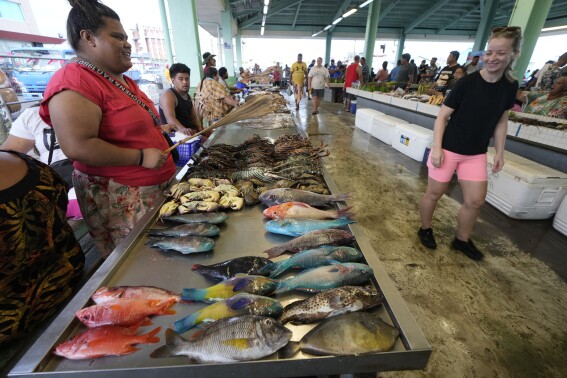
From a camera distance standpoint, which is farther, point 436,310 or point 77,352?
point 436,310

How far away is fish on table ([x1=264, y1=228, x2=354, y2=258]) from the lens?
1338 millimetres

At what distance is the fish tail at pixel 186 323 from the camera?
3.08 ft

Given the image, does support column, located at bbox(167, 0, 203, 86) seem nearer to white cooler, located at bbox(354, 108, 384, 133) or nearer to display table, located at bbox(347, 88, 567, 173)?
white cooler, located at bbox(354, 108, 384, 133)

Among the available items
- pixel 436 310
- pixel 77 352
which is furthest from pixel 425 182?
pixel 77 352

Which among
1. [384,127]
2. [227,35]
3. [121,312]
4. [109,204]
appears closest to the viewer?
[121,312]

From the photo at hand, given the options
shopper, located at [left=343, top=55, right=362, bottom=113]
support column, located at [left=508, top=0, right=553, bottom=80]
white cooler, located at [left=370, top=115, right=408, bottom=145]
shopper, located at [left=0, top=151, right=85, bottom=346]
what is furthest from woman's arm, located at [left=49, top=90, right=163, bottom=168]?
shopper, located at [left=343, top=55, right=362, bottom=113]

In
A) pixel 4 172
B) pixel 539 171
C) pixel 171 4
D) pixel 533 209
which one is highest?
pixel 171 4

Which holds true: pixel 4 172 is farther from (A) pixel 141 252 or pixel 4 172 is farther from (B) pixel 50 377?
(B) pixel 50 377

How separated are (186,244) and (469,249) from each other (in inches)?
116

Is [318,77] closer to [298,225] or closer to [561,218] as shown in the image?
[561,218]

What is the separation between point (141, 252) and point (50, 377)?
2.05ft

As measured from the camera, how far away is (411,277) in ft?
8.40

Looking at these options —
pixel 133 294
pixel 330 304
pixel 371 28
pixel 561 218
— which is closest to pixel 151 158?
pixel 133 294

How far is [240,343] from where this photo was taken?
0.87 metres
